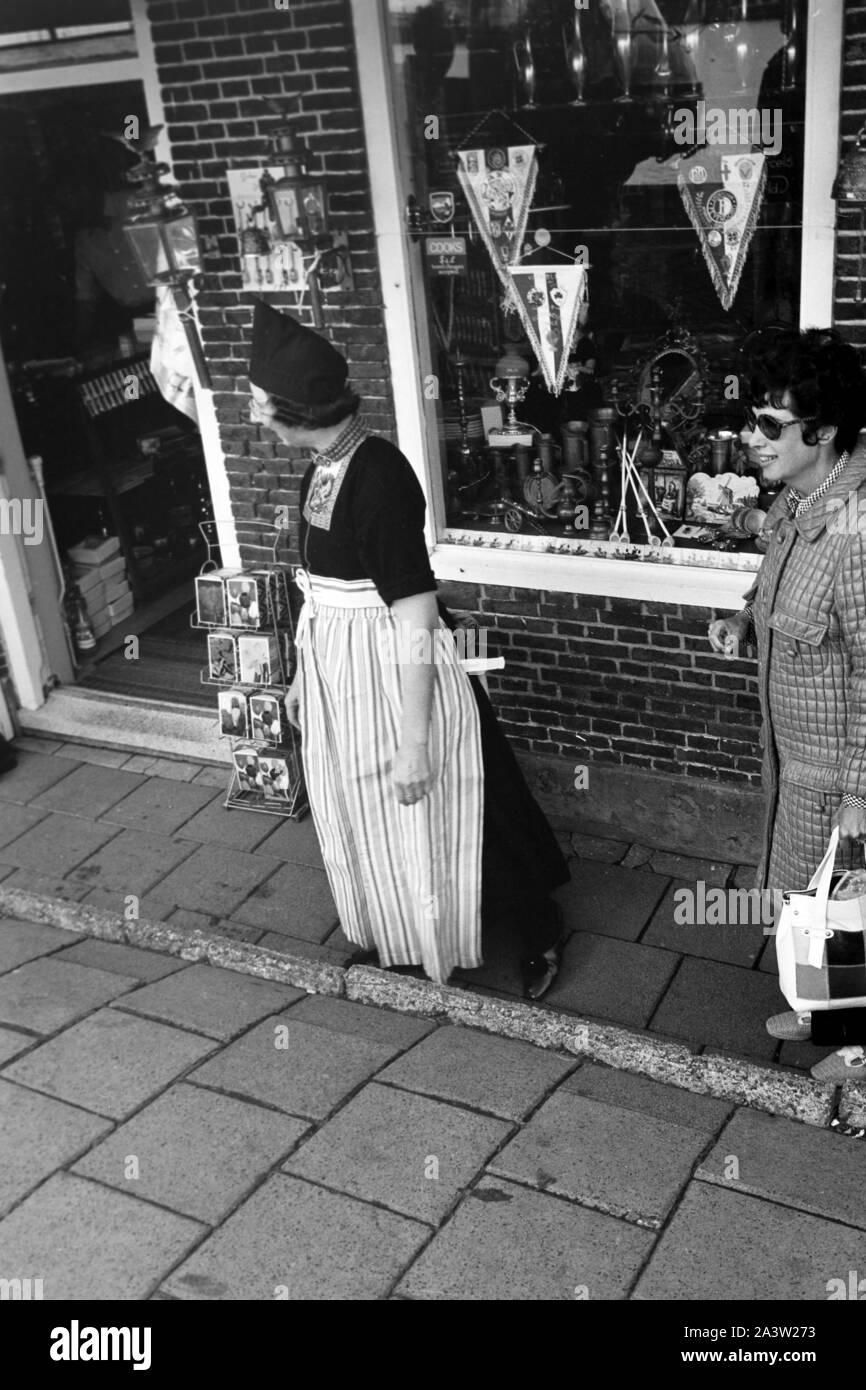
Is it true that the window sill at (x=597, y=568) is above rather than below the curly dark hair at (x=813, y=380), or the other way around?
below

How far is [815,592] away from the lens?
128 inches

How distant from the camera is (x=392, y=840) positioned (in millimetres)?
4129

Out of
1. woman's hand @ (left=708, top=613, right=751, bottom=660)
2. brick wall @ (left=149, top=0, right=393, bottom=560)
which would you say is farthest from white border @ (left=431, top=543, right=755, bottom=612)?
woman's hand @ (left=708, top=613, right=751, bottom=660)

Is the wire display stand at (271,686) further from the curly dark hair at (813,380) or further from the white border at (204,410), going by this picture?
the curly dark hair at (813,380)

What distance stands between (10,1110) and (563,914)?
6.58ft

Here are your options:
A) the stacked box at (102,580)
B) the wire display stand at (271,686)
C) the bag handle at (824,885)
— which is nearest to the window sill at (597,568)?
the wire display stand at (271,686)

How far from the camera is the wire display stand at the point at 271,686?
5.41m

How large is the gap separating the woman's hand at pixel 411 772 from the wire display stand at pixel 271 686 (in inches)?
64.6

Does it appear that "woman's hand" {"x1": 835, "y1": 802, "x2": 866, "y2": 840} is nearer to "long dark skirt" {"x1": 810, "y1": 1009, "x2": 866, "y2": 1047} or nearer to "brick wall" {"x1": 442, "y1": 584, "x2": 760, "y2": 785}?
"long dark skirt" {"x1": 810, "y1": 1009, "x2": 866, "y2": 1047}

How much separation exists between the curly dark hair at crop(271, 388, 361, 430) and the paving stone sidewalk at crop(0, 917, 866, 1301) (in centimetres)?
179

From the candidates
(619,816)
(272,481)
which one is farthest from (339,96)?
(619,816)

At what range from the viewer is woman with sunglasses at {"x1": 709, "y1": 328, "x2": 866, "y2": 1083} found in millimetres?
3180

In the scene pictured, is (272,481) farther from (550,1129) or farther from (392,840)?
(550,1129)

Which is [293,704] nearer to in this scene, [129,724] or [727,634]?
[727,634]
